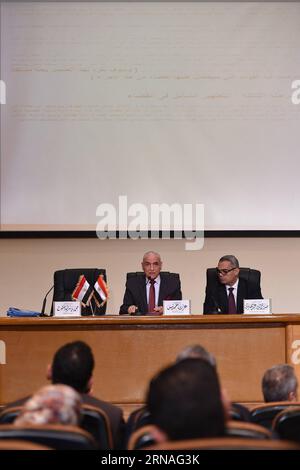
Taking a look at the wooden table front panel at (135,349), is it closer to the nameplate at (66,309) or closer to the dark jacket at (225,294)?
the nameplate at (66,309)

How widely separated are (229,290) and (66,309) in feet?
4.42

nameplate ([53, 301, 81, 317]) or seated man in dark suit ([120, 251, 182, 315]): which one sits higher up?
seated man in dark suit ([120, 251, 182, 315])

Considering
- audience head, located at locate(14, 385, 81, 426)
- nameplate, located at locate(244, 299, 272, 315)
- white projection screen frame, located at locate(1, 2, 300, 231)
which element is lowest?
audience head, located at locate(14, 385, 81, 426)

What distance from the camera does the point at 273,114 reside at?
6.58 meters

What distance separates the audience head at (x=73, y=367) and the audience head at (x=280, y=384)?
2.24 ft

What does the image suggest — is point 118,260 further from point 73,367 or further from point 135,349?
point 73,367

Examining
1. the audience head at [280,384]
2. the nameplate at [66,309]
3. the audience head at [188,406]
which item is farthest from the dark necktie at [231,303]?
the audience head at [188,406]

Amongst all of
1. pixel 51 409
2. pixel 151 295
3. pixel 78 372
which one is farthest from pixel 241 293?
pixel 51 409

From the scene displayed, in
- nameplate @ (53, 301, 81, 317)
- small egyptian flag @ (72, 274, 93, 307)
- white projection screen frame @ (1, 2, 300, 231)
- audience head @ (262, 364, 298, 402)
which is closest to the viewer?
audience head @ (262, 364, 298, 402)

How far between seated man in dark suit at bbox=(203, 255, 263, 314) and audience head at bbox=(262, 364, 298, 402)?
2.43m

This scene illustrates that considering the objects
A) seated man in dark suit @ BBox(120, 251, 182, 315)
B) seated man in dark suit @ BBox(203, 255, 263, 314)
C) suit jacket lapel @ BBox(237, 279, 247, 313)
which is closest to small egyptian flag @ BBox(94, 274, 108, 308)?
seated man in dark suit @ BBox(120, 251, 182, 315)

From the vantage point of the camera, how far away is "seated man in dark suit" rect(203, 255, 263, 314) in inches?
211

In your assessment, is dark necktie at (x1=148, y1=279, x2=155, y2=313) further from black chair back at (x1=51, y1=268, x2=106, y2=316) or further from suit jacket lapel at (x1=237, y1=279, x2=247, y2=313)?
suit jacket lapel at (x1=237, y1=279, x2=247, y2=313)

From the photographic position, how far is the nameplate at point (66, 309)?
468cm
